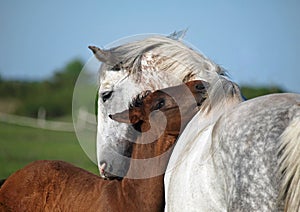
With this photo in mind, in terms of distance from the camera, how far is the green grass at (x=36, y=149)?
14845 millimetres

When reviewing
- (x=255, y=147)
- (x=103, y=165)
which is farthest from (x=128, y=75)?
(x=255, y=147)

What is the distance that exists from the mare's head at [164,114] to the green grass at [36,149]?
7.25 metres

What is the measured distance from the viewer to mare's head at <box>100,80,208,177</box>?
4.35m

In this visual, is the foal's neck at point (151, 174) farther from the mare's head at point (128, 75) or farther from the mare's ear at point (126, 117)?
the mare's head at point (128, 75)

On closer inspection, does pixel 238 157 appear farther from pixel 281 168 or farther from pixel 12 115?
pixel 12 115

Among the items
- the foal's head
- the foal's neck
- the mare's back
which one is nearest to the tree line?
the foal's neck

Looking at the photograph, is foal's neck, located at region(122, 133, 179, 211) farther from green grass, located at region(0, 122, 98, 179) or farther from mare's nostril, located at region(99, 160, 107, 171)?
green grass, located at region(0, 122, 98, 179)

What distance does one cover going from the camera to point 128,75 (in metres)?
5.21

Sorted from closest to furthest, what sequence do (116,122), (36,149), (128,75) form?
(116,122) → (128,75) → (36,149)

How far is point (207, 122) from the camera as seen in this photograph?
3980mm

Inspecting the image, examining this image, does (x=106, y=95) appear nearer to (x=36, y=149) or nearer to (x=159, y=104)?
(x=159, y=104)

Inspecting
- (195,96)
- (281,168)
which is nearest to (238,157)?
(281,168)

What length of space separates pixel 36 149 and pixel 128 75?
15206 millimetres

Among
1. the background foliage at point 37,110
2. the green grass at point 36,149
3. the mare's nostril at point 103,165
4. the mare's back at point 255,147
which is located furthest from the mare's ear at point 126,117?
the background foliage at point 37,110
